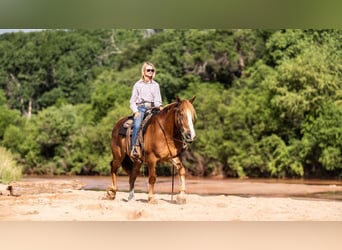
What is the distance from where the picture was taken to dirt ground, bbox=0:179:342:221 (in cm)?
626

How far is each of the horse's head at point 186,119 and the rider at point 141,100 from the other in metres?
0.36

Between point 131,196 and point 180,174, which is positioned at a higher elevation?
point 180,174

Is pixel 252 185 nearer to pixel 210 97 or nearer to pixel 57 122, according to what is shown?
pixel 210 97

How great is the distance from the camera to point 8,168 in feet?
23.6

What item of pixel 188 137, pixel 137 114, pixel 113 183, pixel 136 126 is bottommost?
pixel 113 183

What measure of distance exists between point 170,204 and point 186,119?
852 mm

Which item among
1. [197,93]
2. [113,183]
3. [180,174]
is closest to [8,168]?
[113,183]

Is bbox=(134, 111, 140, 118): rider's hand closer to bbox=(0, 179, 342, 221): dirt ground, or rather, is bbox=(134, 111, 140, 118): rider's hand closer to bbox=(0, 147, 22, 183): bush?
bbox=(0, 179, 342, 221): dirt ground

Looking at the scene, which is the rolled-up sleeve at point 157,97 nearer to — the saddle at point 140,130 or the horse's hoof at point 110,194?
the saddle at point 140,130

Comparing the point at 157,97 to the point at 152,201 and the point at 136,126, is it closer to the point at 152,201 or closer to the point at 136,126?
the point at 136,126

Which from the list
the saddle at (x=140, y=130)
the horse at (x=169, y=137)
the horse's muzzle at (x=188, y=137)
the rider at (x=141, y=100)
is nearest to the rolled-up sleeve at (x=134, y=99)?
the rider at (x=141, y=100)
